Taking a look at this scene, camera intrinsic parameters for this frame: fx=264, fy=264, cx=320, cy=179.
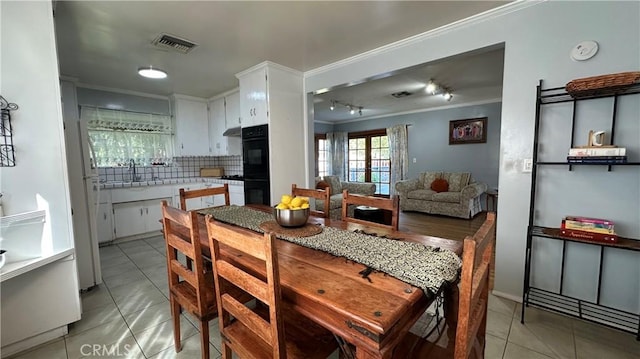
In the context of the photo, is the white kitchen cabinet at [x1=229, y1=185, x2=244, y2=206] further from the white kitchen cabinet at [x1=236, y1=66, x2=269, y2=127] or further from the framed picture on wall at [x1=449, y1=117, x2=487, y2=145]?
the framed picture on wall at [x1=449, y1=117, x2=487, y2=145]

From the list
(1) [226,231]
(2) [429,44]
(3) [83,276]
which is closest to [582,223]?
(2) [429,44]

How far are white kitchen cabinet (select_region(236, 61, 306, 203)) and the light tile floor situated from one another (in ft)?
5.70

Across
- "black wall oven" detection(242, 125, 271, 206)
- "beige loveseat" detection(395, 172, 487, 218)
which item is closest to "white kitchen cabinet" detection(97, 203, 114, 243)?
"black wall oven" detection(242, 125, 271, 206)

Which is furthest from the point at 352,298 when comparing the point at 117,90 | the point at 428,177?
the point at 428,177

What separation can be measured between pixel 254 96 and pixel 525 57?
9.17 ft

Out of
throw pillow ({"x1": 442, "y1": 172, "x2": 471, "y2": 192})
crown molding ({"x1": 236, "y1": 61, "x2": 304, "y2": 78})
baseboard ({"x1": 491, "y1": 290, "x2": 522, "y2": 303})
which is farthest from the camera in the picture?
throw pillow ({"x1": 442, "y1": 172, "x2": 471, "y2": 192})

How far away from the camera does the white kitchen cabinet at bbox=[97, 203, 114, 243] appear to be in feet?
11.7

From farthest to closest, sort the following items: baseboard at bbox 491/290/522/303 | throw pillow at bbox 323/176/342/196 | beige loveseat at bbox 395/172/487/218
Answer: throw pillow at bbox 323/176/342/196 < beige loveseat at bbox 395/172/487/218 < baseboard at bbox 491/290/522/303

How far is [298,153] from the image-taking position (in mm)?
3619

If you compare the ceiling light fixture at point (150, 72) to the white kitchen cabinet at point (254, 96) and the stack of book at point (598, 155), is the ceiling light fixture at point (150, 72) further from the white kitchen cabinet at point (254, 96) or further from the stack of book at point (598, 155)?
the stack of book at point (598, 155)

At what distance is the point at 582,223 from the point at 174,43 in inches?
144

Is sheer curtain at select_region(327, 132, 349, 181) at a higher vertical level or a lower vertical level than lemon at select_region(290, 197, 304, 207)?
higher

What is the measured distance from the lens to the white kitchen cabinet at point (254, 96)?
329 cm

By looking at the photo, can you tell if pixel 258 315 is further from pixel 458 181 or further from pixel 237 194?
pixel 458 181
